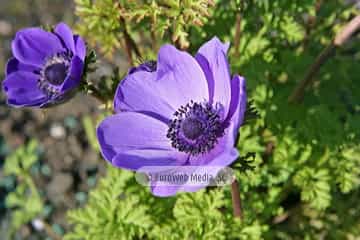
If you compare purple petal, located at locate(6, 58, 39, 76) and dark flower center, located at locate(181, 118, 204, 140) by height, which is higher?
purple petal, located at locate(6, 58, 39, 76)

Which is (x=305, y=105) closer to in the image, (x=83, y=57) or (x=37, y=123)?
(x=83, y=57)

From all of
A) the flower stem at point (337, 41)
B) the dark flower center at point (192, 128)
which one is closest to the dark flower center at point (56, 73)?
the dark flower center at point (192, 128)

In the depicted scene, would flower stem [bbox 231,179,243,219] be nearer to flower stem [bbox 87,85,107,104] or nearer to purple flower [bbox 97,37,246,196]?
purple flower [bbox 97,37,246,196]

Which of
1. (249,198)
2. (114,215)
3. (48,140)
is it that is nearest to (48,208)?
(48,140)

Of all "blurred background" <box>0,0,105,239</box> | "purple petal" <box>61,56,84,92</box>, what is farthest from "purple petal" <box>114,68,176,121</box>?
"blurred background" <box>0,0,105,239</box>

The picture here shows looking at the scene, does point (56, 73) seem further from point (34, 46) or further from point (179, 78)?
point (179, 78)

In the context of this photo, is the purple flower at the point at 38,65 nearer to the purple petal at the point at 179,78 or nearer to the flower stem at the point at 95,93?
the flower stem at the point at 95,93
